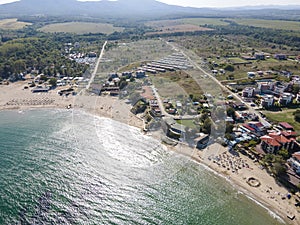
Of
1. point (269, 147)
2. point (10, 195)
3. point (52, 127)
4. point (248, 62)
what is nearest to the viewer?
point (10, 195)

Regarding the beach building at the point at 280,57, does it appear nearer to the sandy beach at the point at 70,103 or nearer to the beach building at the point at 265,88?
the beach building at the point at 265,88

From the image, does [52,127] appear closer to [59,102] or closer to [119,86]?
[59,102]

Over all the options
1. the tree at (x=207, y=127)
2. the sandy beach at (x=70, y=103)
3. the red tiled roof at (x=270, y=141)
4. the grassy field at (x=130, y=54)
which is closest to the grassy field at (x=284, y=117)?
the red tiled roof at (x=270, y=141)

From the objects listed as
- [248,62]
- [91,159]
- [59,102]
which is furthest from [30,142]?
[248,62]

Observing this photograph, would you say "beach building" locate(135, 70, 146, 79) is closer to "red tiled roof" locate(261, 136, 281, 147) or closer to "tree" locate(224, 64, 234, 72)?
"tree" locate(224, 64, 234, 72)

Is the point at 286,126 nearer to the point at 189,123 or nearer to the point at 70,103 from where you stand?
the point at 189,123
